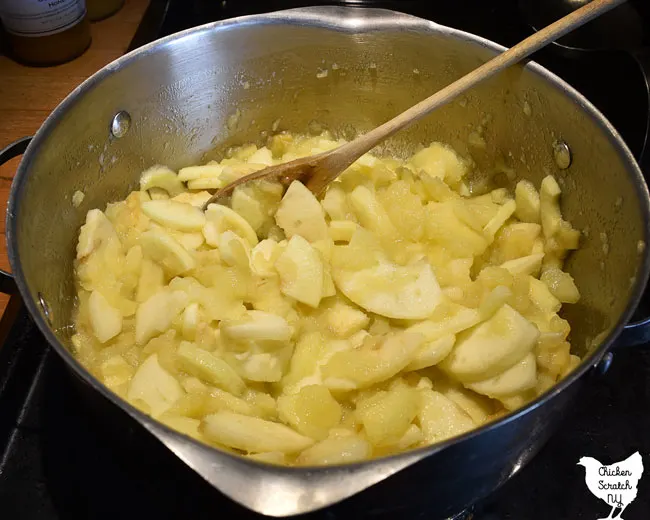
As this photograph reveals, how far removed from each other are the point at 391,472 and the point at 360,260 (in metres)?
0.49

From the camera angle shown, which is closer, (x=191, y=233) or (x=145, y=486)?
(x=145, y=486)

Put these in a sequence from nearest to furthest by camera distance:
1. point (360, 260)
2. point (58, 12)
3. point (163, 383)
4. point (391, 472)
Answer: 1. point (391, 472)
2. point (163, 383)
3. point (360, 260)
4. point (58, 12)

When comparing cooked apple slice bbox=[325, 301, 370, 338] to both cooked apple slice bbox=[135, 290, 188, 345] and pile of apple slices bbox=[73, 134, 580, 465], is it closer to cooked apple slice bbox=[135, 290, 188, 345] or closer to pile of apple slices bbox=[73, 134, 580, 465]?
pile of apple slices bbox=[73, 134, 580, 465]

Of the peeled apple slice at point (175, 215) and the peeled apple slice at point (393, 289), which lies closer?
the peeled apple slice at point (393, 289)

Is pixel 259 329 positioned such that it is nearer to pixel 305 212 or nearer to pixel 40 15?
pixel 305 212

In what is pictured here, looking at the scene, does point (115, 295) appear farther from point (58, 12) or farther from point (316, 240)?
point (58, 12)

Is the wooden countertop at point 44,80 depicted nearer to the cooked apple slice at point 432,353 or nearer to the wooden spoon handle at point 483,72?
the wooden spoon handle at point 483,72

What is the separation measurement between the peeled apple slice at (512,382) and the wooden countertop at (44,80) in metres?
1.00

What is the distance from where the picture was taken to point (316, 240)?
1136 millimetres

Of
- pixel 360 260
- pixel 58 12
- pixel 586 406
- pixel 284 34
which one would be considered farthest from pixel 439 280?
pixel 58 12

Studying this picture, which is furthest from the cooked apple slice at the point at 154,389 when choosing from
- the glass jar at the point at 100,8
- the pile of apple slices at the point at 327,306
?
the glass jar at the point at 100,8

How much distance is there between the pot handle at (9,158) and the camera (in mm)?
829

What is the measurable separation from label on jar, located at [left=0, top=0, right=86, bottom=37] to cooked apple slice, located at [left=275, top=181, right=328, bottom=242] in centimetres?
75

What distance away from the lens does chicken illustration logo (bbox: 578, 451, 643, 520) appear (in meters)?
0.96
